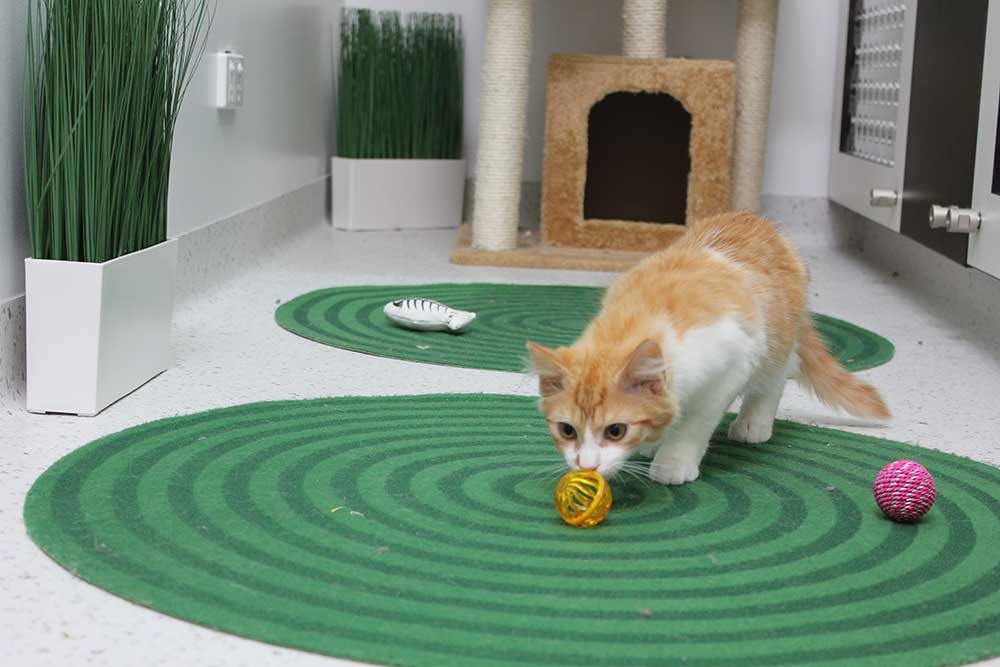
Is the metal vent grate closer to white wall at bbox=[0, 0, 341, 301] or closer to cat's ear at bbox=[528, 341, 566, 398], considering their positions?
white wall at bbox=[0, 0, 341, 301]

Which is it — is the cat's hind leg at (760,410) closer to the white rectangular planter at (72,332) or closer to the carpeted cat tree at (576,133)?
the white rectangular planter at (72,332)

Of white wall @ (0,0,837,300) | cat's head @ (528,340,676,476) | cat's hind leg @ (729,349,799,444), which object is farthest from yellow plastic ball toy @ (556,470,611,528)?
white wall @ (0,0,837,300)

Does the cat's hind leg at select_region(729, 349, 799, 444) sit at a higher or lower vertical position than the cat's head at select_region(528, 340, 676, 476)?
lower

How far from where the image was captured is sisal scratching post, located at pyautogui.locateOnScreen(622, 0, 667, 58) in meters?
3.40

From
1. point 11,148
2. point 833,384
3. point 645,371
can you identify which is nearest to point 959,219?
point 833,384

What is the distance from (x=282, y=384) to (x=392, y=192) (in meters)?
1.98

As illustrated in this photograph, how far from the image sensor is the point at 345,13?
372 centimetres

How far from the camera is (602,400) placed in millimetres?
1266

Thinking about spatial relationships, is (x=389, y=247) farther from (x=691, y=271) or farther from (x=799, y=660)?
(x=799, y=660)

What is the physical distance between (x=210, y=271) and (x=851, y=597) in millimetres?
1790

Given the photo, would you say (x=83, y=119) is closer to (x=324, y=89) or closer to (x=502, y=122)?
(x=502, y=122)

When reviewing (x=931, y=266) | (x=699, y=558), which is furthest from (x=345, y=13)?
(x=699, y=558)

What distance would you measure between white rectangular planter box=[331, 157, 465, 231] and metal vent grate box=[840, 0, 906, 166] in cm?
122

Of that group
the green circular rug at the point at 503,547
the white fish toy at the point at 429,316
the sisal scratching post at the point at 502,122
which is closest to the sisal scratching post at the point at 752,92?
the sisal scratching post at the point at 502,122
